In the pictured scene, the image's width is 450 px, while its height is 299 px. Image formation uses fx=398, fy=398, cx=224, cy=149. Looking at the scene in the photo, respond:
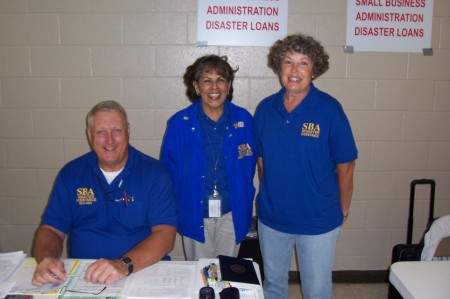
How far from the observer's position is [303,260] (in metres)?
1.99

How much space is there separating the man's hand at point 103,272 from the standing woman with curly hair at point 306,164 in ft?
2.78

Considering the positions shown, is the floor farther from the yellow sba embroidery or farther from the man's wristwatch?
the man's wristwatch

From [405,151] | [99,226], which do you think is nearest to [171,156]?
[99,226]

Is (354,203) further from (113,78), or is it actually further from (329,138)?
(113,78)

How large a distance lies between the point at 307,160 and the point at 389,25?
139cm

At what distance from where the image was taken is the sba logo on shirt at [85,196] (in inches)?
69.0

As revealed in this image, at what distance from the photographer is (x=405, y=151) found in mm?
2854

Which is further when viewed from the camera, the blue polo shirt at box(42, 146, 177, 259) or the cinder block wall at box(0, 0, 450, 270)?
the cinder block wall at box(0, 0, 450, 270)

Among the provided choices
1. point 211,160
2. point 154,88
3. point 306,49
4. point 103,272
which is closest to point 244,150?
point 211,160

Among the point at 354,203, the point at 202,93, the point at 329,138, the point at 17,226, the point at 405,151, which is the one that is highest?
the point at 202,93

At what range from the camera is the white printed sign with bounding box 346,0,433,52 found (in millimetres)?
2648

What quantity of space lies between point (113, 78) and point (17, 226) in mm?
1292

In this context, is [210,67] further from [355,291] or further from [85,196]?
[355,291]

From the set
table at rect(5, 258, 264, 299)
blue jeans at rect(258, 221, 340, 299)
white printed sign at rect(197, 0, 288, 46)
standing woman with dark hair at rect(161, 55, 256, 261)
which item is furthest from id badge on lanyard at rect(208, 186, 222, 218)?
white printed sign at rect(197, 0, 288, 46)
